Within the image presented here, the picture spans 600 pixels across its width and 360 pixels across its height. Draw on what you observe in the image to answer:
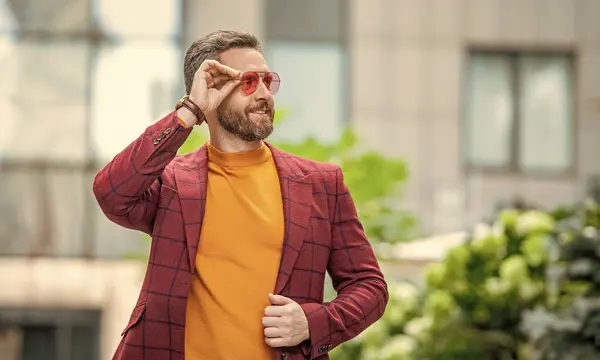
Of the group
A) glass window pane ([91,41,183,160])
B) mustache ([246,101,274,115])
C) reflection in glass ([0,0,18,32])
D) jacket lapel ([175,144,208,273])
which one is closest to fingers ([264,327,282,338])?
jacket lapel ([175,144,208,273])

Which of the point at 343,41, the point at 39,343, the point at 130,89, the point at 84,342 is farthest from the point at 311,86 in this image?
the point at 39,343

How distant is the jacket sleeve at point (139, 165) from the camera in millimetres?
3113

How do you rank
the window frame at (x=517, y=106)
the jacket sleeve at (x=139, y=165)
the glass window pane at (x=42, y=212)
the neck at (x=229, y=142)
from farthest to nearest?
the window frame at (x=517, y=106) < the glass window pane at (x=42, y=212) < the neck at (x=229, y=142) < the jacket sleeve at (x=139, y=165)

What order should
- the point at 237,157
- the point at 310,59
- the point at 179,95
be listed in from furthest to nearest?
the point at 310,59 → the point at 179,95 → the point at 237,157

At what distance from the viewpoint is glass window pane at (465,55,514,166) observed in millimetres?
17719

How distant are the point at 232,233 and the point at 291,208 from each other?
166mm

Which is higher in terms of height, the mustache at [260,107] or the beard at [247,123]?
the mustache at [260,107]

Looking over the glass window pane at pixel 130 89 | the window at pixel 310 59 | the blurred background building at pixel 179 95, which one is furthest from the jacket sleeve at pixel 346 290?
the window at pixel 310 59

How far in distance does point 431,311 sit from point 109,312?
9.85m

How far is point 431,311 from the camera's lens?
7586 mm

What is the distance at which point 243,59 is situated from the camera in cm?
328

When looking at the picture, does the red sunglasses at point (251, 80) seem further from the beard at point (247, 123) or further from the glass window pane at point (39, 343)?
the glass window pane at point (39, 343)

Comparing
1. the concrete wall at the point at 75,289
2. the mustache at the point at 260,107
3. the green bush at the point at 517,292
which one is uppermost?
the mustache at the point at 260,107

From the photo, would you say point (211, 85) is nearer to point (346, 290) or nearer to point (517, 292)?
point (346, 290)
